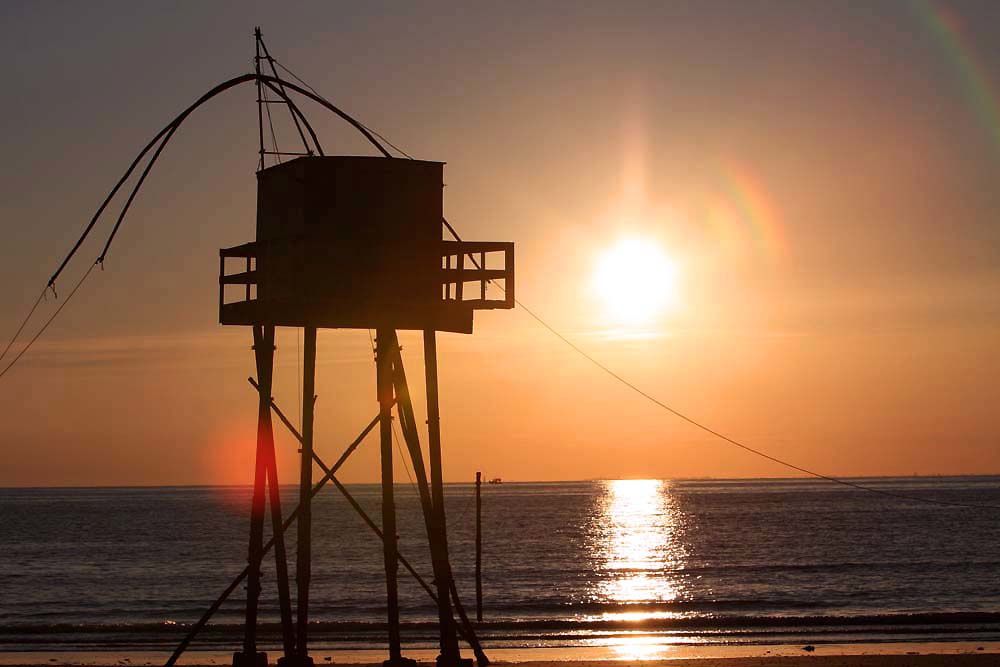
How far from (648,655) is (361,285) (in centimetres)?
1575

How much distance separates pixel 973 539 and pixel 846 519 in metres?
39.4

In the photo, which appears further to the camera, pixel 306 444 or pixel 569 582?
pixel 569 582

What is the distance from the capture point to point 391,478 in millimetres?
24531

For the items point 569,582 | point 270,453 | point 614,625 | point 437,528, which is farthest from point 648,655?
point 569,582

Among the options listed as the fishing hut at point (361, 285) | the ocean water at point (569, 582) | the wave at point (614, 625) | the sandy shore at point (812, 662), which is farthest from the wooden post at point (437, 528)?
the wave at point (614, 625)

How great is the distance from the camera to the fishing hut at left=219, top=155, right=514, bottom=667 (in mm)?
22031

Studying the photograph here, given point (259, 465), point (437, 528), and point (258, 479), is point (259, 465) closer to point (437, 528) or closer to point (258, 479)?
point (258, 479)

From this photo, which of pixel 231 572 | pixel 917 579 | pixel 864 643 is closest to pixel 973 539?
pixel 917 579

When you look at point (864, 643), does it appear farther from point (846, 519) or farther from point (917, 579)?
point (846, 519)

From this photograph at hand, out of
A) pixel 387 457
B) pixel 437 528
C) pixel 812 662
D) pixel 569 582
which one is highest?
pixel 387 457

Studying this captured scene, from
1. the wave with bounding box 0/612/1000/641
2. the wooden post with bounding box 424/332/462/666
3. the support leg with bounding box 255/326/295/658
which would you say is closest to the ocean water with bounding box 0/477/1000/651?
the wave with bounding box 0/612/1000/641

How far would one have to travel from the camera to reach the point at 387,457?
950 inches

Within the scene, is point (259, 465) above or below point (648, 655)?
above

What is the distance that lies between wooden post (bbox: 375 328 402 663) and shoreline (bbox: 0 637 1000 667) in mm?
7146
